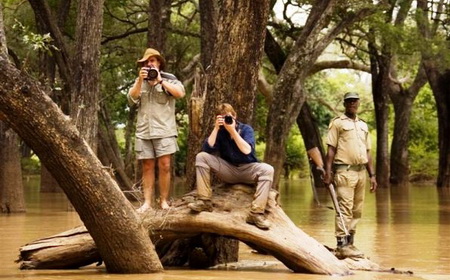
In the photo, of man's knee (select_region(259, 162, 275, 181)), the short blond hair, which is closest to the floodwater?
man's knee (select_region(259, 162, 275, 181))

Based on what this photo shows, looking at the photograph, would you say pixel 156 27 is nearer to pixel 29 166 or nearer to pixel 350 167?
pixel 350 167

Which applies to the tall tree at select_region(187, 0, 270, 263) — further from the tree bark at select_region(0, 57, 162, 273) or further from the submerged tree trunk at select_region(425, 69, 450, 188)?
the submerged tree trunk at select_region(425, 69, 450, 188)

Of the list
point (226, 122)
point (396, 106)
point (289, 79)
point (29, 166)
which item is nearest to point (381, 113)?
point (396, 106)

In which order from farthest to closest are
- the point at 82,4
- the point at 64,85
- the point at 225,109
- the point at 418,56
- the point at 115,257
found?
the point at 418,56 → the point at 64,85 → the point at 82,4 → the point at 225,109 → the point at 115,257

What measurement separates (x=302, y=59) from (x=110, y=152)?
636cm

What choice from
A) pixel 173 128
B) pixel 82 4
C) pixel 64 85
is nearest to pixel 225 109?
pixel 173 128

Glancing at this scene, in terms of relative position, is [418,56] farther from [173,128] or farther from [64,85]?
[173,128]

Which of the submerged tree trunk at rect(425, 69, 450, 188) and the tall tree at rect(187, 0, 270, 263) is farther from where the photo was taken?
the submerged tree trunk at rect(425, 69, 450, 188)

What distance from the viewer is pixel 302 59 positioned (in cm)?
2536

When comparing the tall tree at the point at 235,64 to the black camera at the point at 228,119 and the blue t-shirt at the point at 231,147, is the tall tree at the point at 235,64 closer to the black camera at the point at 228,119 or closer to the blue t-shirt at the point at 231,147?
the blue t-shirt at the point at 231,147

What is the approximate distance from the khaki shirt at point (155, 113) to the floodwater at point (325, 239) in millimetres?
1599

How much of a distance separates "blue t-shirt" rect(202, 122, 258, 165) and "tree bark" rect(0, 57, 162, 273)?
4.40 ft

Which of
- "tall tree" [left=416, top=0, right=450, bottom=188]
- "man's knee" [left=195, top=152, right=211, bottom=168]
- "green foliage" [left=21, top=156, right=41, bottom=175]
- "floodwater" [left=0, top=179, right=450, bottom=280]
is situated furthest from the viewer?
"green foliage" [left=21, top=156, right=41, bottom=175]

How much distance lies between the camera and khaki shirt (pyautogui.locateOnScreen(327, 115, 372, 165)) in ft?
41.7
